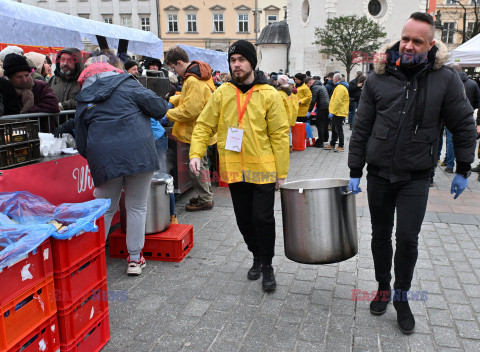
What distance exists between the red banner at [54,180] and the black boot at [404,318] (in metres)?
3.01

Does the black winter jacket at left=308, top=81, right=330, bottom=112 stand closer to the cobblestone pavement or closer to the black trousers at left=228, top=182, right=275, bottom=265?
the cobblestone pavement

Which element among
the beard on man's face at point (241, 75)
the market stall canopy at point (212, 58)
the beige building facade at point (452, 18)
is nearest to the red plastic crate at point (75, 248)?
the beard on man's face at point (241, 75)

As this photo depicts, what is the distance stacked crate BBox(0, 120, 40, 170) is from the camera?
332cm

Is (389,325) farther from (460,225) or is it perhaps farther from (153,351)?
(460,225)

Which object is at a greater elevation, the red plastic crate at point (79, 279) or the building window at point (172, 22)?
the building window at point (172, 22)

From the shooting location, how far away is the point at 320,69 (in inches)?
1431

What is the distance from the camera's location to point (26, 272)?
2279mm

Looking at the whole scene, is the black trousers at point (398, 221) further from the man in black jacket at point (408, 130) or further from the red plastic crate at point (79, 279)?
A: the red plastic crate at point (79, 279)

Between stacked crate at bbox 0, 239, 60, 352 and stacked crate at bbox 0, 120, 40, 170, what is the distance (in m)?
1.28

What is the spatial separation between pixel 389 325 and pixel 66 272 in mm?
2250

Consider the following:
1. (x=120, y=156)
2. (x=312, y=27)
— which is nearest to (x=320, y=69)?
(x=312, y=27)

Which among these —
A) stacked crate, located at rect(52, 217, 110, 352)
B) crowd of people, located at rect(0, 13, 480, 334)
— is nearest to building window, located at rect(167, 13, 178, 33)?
crowd of people, located at rect(0, 13, 480, 334)

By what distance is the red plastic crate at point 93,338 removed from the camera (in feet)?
8.62

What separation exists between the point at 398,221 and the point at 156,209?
2395mm
